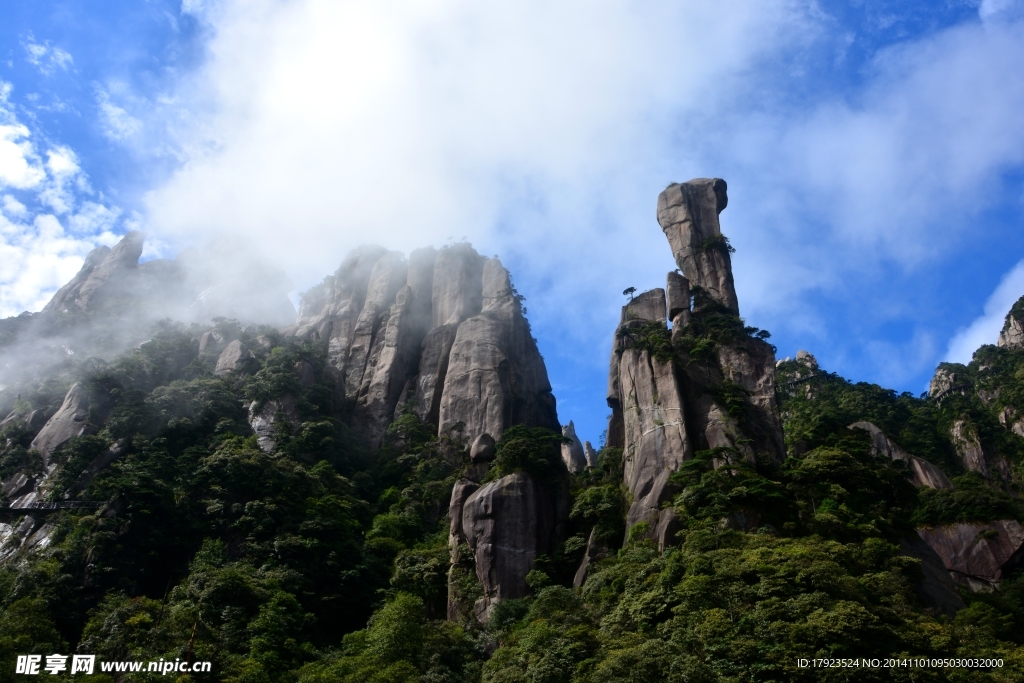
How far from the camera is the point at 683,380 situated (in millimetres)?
42562

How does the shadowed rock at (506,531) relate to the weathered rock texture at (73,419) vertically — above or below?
below

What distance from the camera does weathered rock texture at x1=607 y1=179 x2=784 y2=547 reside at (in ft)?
124

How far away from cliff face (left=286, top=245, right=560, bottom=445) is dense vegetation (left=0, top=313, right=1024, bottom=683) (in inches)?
117

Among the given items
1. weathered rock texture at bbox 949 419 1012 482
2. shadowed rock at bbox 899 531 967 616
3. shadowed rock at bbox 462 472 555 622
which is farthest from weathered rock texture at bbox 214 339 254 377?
weathered rock texture at bbox 949 419 1012 482

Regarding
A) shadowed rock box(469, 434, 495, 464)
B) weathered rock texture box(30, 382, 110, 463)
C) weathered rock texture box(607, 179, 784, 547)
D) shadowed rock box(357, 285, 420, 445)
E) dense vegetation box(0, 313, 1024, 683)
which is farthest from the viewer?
shadowed rock box(357, 285, 420, 445)

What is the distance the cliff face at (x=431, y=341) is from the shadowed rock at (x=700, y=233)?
44.8 ft

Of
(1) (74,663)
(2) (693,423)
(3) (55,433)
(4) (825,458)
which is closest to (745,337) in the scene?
(2) (693,423)

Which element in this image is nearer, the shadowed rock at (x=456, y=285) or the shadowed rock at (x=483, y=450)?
the shadowed rock at (x=483, y=450)

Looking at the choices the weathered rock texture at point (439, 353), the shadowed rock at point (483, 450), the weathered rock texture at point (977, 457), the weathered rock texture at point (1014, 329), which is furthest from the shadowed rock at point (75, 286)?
the weathered rock texture at point (1014, 329)

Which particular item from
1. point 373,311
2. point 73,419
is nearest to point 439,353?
point 373,311

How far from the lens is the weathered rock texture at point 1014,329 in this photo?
7412cm

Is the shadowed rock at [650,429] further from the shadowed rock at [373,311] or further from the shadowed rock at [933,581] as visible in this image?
the shadowed rock at [373,311]

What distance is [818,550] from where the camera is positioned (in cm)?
2762

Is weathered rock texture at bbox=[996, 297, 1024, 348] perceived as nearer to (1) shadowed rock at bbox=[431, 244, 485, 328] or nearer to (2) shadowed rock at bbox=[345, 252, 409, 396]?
(1) shadowed rock at bbox=[431, 244, 485, 328]
